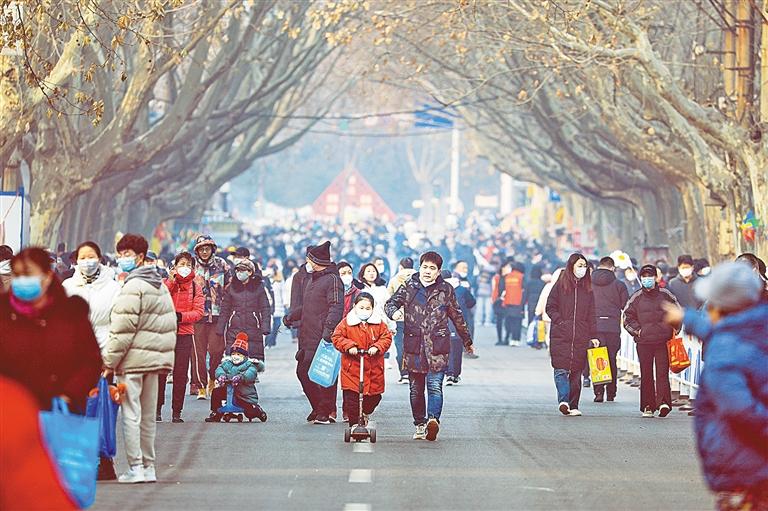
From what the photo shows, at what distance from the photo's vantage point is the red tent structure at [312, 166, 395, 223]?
11544 cm

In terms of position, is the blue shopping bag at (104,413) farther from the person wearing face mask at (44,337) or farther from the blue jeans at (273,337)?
the blue jeans at (273,337)

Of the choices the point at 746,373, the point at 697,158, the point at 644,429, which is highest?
the point at 697,158

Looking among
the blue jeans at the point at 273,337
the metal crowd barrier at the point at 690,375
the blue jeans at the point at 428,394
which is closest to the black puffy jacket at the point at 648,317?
the metal crowd barrier at the point at 690,375

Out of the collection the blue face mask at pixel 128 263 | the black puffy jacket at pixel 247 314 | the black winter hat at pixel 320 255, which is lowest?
the black puffy jacket at pixel 247 314

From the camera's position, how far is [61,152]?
33.4 m

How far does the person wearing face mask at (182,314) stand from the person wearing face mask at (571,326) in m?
3.62

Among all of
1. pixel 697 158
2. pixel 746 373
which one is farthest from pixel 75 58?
pixel 746 373

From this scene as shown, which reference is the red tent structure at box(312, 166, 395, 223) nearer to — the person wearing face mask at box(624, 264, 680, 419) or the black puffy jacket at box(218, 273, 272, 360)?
the person wearing face mask at box(624, 264, 680, 419)

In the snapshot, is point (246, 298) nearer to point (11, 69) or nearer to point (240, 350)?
point (240, 350)

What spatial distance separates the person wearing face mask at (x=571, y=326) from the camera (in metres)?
19.2

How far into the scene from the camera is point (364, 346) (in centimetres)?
1608

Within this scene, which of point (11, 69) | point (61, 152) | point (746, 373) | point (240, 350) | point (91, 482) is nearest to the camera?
point (746, 373)

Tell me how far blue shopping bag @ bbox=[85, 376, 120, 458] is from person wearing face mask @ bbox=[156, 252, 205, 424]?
5512 mm

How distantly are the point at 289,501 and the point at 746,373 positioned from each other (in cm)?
472
